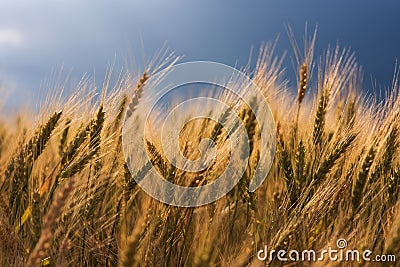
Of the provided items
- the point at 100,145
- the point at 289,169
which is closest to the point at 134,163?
the point at 100,145

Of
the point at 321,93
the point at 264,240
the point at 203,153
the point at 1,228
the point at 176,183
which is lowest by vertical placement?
the point at 1,228

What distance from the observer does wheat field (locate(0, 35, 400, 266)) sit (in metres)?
1.46

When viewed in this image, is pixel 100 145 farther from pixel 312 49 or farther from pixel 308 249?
pixel 312 49

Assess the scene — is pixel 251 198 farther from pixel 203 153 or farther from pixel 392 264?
pixel 392 264

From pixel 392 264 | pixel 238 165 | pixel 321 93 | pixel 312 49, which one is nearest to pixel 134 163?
→ pixel 238 165

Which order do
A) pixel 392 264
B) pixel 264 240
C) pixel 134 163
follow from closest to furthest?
pixel 392 264 < pixel 264 240 < pixel 134 163

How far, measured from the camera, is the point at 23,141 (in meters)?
1.97

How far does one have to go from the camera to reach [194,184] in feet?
5.18

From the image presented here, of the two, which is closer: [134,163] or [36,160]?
[134,163]

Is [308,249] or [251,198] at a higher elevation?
[251,198]

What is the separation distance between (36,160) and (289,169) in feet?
3.26

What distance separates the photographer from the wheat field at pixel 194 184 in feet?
4.79

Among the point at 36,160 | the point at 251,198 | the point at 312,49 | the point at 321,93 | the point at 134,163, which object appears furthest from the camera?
the point at 312,49

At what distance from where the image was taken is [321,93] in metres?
2.19
